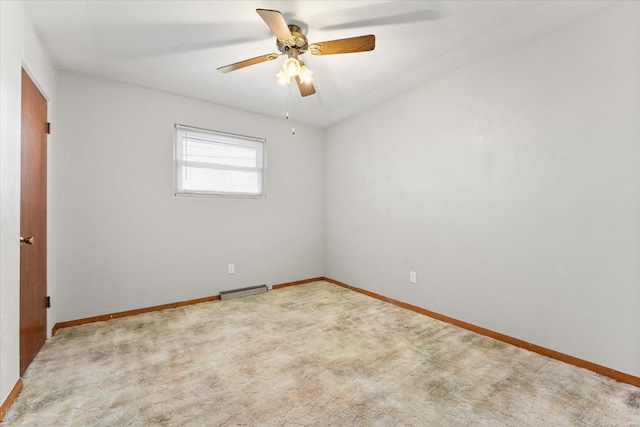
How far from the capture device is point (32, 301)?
2.21 m

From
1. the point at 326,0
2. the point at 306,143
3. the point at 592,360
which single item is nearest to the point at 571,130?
the point at 592,360

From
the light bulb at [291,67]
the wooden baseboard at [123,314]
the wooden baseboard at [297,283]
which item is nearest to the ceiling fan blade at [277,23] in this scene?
Result: the light bulb at [291,67]

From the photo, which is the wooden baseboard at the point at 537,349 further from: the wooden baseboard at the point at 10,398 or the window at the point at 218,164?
the wooden baseboard at the point at 10,398

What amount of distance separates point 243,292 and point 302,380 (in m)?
2.16

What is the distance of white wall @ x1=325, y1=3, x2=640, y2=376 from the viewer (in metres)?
1.97

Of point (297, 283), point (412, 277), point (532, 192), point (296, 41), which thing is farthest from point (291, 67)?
point (297, 283)

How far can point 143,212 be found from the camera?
10.8ft

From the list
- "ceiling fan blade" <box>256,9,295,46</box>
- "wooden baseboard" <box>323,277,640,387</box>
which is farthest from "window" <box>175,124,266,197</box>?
"wooden baseboard" <box>323,277,640,387</box>

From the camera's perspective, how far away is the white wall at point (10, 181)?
164 centimetres

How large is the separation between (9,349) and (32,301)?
2.09 ft

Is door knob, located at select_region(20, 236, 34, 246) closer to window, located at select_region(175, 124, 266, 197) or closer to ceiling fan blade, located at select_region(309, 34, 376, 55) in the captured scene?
window, located at select_region(175, 124, 266, 197)

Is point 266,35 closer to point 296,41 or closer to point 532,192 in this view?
point 296,41

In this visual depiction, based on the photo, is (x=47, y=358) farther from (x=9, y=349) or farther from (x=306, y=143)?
(x=306, y=143)

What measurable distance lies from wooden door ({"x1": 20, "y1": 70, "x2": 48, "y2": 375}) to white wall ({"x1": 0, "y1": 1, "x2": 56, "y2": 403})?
18cm
